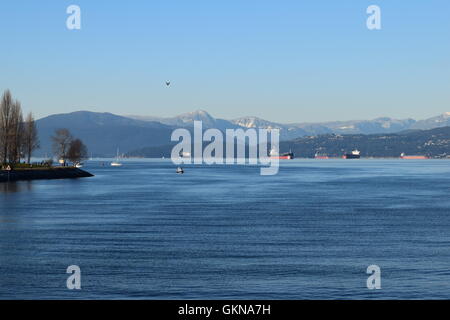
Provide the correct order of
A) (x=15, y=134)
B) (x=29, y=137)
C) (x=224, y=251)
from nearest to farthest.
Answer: (x=224, y=251)
(x=15, y=134)
(x=29, y=137)

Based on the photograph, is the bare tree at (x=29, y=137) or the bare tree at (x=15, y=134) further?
the bare tree at (x=29, y=137)

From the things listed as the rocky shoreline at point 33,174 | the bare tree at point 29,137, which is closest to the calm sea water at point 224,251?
the rocky shoreline at point 33,174

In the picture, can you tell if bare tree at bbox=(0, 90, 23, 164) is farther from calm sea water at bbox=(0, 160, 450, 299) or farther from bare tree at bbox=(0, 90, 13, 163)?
calm sea water at bbox=(0, 160, 450, 299)

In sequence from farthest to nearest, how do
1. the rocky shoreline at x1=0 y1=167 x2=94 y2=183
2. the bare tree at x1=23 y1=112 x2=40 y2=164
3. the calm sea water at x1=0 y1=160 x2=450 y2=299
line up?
the bare tree at x1=23 y1=112 x2=40 y2=164, the rocky shoreline at x1=0 y1=167 x2=94 y2=183, the calm sea water at x1=0 y1=160 x2=450 y2=299

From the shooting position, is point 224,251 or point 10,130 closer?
point 224,251

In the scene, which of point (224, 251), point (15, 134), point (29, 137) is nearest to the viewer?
point (224, 251)

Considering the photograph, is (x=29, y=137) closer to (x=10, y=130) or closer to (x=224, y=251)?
(x=10, y=130)

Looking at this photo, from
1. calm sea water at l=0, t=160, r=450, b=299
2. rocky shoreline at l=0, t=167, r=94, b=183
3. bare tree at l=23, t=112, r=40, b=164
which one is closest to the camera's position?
calm sea water at l=0, t=160, r=450, b=299

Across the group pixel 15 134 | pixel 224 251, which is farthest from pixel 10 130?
pixel 224 251

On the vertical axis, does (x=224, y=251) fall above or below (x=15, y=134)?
below

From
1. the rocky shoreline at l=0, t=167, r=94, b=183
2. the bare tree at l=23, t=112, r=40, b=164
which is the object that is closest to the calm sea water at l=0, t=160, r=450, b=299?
the rocky shoreline at l=0, t=167, r=94, b=183

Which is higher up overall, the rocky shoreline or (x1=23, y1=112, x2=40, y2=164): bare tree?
(x1=23, y1=112, x2=40, y2=164): bare tree

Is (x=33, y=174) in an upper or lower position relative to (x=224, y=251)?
upper

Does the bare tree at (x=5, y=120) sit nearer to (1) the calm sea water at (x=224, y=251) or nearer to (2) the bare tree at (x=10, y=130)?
(2) the bare tree at (x=10, y=130)
